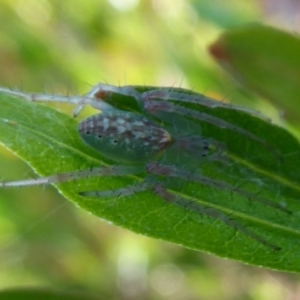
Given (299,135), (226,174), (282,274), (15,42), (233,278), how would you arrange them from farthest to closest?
(15,42) < (233,278) < (282,274) < (299,135) < (226,174)

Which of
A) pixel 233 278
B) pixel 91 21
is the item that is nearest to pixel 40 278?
pixel 233 278

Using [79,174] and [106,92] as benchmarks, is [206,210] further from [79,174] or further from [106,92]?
[106,92]

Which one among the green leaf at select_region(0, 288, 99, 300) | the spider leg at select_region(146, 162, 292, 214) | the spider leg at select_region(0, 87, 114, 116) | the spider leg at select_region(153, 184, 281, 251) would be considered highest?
the spider leg at select_region(0, 87, 114, 116)

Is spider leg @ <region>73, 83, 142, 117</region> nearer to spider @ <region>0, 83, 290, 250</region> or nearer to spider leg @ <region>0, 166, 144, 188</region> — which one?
spider @ <region>0, 83, 290, 250</region>

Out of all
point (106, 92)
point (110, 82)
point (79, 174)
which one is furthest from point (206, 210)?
A: point (110, 82)

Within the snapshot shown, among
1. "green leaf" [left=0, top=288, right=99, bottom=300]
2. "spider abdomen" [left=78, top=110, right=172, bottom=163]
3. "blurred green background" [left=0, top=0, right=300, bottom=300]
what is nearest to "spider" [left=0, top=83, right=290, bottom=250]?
"spider abdomen" [left=78, top=110, right=172, bottom=163]

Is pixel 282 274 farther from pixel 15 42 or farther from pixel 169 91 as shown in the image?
pixel 15 42
